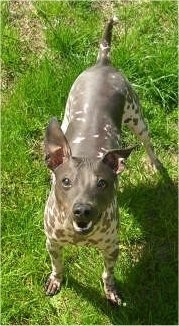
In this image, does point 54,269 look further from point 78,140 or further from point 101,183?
point 101,183

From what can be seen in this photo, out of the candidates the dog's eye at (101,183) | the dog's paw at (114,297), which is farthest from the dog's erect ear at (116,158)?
the dog's paw at (114,297)

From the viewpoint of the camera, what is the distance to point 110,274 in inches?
180

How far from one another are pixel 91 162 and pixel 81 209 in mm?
368

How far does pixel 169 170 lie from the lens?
541cm

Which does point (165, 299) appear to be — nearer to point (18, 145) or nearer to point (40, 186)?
point (40, 186)

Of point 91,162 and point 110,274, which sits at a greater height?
point 91,162

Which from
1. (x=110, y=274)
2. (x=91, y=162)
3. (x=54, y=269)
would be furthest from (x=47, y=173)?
(x=91, y=162)

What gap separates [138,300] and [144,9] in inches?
106

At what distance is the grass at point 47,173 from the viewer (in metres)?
4.74

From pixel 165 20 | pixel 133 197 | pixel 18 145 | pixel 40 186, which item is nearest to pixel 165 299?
pixel 133 197

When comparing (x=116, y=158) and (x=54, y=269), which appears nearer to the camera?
(x=116, y=158)

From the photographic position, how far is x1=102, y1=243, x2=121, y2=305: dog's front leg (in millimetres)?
4383

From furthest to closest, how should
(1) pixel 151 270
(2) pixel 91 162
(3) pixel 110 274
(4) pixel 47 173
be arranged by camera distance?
(4) pixel 47 173
(1) pixel 151 270
(3) pixel 110 274
(2) pixel 91 162

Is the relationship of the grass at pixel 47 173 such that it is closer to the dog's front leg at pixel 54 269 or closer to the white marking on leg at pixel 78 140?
the dog's front leg at pixel 54 269
